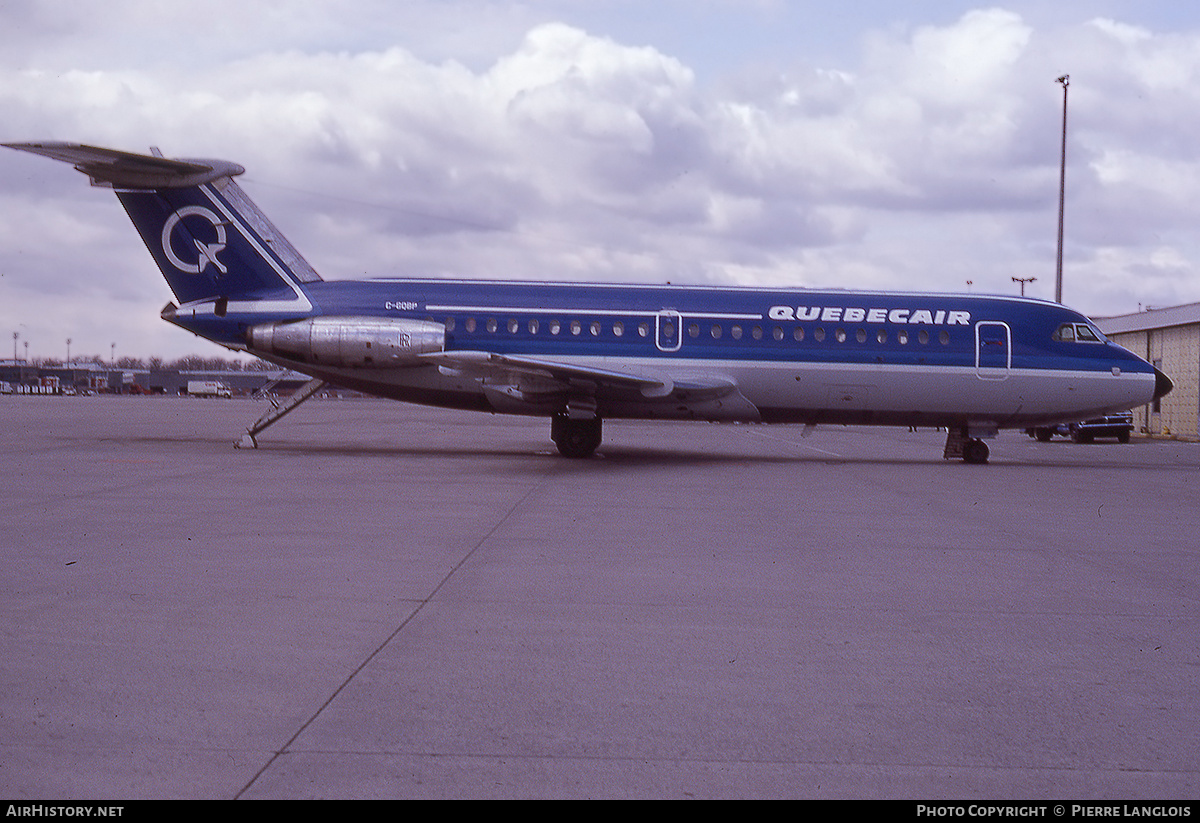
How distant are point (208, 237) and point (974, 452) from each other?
16.7m

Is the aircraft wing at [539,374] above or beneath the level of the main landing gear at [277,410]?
above

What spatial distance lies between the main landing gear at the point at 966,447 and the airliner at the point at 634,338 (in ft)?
0.14

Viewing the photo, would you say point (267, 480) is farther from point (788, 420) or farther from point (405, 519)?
point (788, 420)

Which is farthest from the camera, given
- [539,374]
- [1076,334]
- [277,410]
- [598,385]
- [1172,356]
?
[1172,356]

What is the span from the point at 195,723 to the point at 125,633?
179 centimetres

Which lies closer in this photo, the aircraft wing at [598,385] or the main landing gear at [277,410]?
the aircraft wing at [598,385]

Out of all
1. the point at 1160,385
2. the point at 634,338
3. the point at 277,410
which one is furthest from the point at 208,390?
the point at 1160,385

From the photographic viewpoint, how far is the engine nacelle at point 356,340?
19.8 metres

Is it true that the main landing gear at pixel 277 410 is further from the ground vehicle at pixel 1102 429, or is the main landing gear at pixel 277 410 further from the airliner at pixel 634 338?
the ground vehicle at pixel 1102 429

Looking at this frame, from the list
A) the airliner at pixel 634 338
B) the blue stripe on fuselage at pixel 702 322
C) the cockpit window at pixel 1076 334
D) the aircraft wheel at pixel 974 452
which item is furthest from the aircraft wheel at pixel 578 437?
the cockpit window at pixel 1076 334

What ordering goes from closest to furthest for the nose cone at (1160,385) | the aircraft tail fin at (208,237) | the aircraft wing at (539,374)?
the aircraft wing at (539,374) < the aircraft tail fin at (208,237) < the nose cone at (1160,385)

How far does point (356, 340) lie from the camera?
19.8 m

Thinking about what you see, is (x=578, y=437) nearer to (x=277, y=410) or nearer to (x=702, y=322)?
(x=702, y=322)
